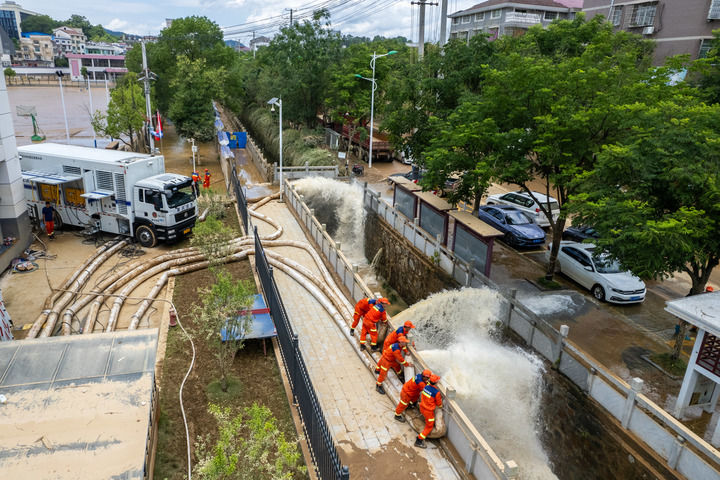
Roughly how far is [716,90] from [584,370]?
15.1 meters

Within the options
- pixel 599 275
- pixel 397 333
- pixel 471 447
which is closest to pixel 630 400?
pixel 471 447

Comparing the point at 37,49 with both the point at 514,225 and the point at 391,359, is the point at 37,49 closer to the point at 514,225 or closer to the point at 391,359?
the point at 514,225

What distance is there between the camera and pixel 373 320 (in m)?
12.7

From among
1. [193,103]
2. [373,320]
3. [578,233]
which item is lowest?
[373,320]

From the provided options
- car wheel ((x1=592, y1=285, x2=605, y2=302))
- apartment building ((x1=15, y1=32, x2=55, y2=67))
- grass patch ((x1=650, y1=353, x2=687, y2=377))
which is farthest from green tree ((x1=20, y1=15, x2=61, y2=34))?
grass patch ((x1=650, y1=353, x2=687, y2=377))

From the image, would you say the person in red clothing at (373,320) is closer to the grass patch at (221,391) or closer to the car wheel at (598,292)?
the grass patch at (221,391)

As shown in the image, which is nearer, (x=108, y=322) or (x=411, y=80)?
(x=108, y=322)

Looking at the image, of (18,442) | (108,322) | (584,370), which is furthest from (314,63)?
(18,442)

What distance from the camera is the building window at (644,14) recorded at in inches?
1395

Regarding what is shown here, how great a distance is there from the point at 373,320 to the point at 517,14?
182 feet

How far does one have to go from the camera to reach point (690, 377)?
11.1m

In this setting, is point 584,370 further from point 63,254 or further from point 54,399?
point 63,254

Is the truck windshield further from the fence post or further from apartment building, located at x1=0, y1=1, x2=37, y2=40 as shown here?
apartment building, located at x1=0, y1=1, x2=37, y2=40

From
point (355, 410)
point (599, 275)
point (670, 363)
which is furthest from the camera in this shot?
point (599, 275)
